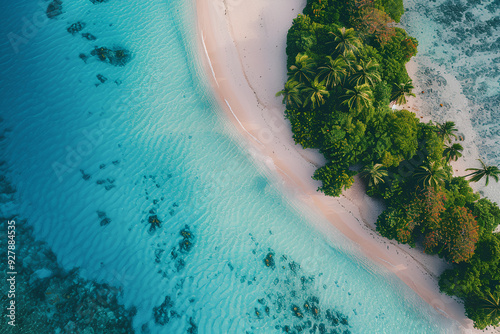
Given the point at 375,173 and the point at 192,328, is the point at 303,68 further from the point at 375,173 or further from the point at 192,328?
the point at 192,328

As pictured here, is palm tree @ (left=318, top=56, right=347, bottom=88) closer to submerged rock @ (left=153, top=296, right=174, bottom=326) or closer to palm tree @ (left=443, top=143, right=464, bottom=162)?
palm tree @ (left=443, top=143, right=464, bottom=162)

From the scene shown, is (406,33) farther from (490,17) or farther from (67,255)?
(67,255)

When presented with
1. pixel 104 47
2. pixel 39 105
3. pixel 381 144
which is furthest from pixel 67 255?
pixel 381 144

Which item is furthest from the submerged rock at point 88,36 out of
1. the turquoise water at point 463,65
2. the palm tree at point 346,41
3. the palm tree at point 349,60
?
the turquoise water at point 463,65

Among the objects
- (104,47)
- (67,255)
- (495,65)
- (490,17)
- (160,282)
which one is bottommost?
(160,282)

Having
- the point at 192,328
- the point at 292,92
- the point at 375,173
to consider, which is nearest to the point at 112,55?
the point at 292,92

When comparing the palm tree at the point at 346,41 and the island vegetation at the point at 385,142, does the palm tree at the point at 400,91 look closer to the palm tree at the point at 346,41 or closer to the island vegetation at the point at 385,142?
the island vegetation at the point at 385,142
